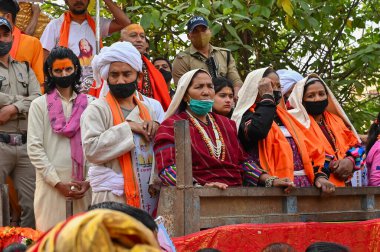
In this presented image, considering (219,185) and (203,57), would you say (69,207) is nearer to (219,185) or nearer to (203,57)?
(219,185)

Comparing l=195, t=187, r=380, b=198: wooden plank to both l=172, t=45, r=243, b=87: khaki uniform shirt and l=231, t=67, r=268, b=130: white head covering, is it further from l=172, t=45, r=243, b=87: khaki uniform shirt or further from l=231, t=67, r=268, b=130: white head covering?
l=172, t=45, r=243, b=87: khaki uniform shirt

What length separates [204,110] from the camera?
20.2ft

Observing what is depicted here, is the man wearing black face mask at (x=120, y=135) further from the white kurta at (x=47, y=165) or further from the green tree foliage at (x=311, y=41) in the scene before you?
the green tree foliage at (x=311, y=41)

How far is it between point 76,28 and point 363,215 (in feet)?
11.8

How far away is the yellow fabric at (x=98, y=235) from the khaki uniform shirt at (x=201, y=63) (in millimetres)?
6281

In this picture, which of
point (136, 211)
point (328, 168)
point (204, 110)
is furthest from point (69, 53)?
point (136, 211)

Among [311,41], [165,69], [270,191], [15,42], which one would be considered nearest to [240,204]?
[270,191]

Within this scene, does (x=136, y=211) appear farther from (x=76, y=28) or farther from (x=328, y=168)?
(x=76, y=28)

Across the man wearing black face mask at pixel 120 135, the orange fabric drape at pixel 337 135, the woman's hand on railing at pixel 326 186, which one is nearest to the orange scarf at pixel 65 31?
the man wearing black face mask at pixel 120 135

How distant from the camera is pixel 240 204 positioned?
5.61 metres

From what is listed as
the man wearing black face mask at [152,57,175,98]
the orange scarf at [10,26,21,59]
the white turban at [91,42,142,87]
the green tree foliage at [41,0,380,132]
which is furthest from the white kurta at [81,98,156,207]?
the green tree foliage at [41,0,380,132]

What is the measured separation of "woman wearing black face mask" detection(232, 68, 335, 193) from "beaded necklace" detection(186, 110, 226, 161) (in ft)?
1.09

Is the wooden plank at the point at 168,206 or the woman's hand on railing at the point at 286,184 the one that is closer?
the wooden plank at the point at 168,206

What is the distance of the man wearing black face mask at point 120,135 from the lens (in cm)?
598
